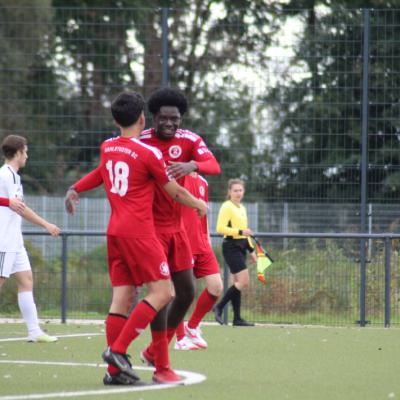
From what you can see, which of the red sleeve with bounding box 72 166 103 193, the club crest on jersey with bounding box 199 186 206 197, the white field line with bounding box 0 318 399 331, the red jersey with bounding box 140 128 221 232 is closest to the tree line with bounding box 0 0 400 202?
the white field line with bounding box 0 318 399 331

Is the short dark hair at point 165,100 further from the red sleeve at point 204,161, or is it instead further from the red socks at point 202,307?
the red socks at point 202,307

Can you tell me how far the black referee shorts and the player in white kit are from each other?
145 inches

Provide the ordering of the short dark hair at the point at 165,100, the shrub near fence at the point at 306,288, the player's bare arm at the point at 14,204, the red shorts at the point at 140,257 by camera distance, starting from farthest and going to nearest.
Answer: the shrub near fence at the point at 306,288 < the player's bare arm at the point at 14,204 < the short dark hair at the point at 165,100 < the red shorts at the point at 140,257

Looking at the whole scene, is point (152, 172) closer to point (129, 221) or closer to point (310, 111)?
point (129, 221)

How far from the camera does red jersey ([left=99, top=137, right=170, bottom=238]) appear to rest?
7852 mm

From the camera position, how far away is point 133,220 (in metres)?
7.87

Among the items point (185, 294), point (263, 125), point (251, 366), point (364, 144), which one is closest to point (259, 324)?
point (364, 144)

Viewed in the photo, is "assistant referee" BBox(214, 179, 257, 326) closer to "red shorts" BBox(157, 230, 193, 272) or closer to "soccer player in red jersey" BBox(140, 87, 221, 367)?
Result: "soccer player in red jersey" BBox(140, 87, 221, 367)

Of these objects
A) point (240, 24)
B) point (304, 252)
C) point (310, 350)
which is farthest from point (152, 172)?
point (240, 24)

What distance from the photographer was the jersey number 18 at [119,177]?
7.86 metres

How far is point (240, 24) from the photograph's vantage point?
57.8ft

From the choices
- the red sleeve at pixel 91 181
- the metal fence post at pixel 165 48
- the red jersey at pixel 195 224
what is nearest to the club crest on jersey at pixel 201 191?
Answer: the red jersey at pixel 195 224

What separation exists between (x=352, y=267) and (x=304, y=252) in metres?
0.64

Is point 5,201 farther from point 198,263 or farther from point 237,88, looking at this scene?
point 237,88
